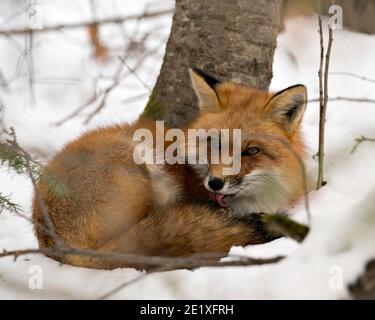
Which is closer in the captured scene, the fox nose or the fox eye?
the fox nose

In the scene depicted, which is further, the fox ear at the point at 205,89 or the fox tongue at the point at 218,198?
the fox ear at the point at 205,89

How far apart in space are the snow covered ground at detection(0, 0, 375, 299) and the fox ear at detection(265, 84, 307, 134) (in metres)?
0.27

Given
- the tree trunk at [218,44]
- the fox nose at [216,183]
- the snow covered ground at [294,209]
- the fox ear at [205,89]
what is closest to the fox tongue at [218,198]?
the fox nose at [216,183]

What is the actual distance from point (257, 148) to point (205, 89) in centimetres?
45

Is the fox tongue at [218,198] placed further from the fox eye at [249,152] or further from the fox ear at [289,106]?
the fox ear at [289,106]

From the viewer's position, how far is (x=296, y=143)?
3035 millimetres

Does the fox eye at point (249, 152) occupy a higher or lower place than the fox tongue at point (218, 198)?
higher

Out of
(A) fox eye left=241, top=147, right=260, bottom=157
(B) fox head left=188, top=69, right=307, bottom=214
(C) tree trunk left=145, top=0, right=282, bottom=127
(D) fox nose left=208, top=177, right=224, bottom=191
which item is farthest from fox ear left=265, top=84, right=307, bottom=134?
(C) tree trunk left=145, top=0, right=282, bottom=127

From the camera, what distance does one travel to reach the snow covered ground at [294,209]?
73.2 inches

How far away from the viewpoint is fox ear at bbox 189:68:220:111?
303cm

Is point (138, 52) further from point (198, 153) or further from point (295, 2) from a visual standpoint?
point (198, 153)

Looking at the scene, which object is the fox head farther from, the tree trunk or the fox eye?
the tree trunk

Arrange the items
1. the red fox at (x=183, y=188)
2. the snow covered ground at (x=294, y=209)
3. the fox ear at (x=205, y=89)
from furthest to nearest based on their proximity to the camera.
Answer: the fox ear at (x=205, y=89) → the red fox at (x=183, y=188) → the snow covered ground at (x=294, y=209)
